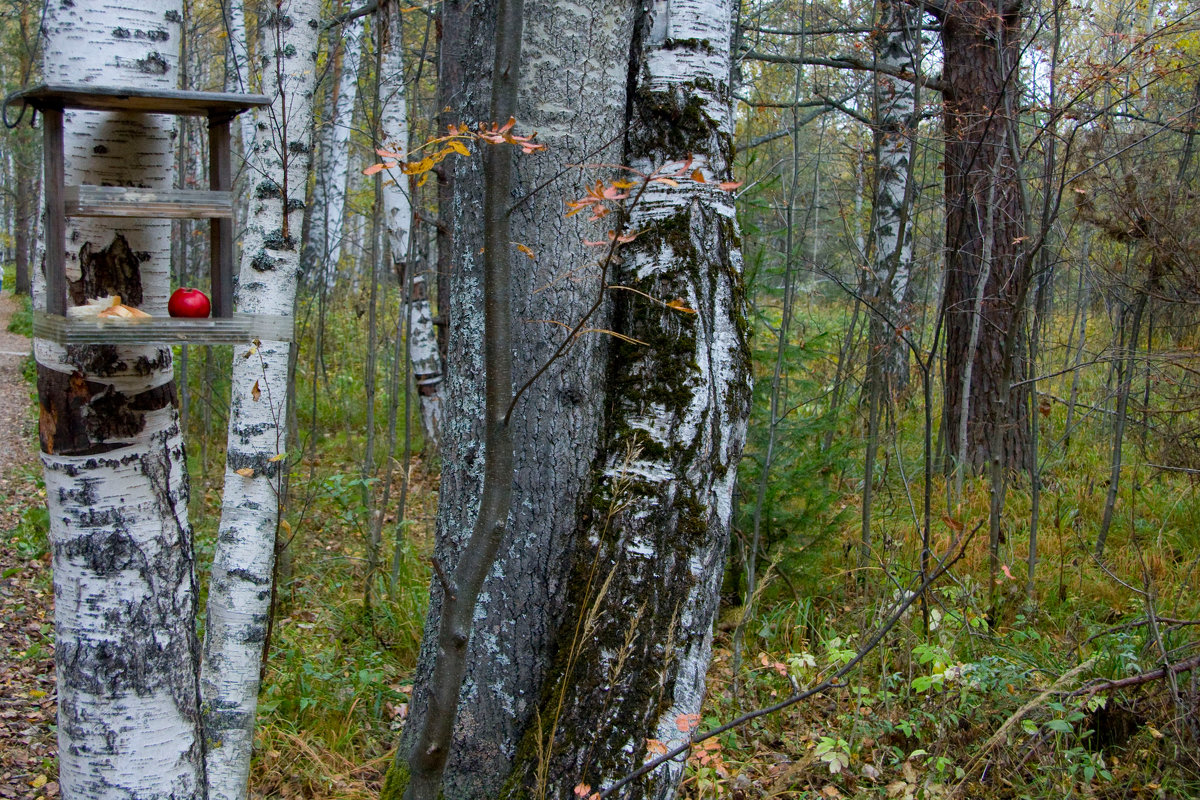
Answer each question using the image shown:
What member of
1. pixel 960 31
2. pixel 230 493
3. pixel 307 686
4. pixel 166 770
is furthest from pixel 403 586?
pixel 960 31

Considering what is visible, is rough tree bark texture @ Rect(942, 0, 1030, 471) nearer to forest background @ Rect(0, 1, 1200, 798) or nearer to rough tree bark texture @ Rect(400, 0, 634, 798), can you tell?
forest background @ Rect(0, 1, 1200, 798)

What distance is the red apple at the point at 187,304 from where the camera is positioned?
1931mm

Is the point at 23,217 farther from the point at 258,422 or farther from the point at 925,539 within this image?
the point at 925,539

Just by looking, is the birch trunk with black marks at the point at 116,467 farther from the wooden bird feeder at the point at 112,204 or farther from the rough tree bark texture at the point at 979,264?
the rough tree bark texture at the point at 979,264

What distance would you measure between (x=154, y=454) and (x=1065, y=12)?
5.70 m

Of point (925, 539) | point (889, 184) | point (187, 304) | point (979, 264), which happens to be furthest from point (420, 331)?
point (187, 304)

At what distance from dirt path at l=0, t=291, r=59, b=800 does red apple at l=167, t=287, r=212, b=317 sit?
2.63 meters

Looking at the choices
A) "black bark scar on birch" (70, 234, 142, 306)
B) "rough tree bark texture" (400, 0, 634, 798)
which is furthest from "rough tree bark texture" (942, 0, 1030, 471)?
"black bark scar on birch" (70, 234, 142, 306)

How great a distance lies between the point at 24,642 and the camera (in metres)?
4.73

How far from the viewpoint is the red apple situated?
1931 millimetres

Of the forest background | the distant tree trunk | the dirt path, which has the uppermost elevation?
Result: the distant tree trunk

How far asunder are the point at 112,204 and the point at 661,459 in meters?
1.54

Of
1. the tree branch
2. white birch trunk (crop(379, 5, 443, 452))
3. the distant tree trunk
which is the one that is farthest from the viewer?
the distant tree trunk

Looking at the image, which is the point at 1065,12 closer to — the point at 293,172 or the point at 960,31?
the point at 960,31
